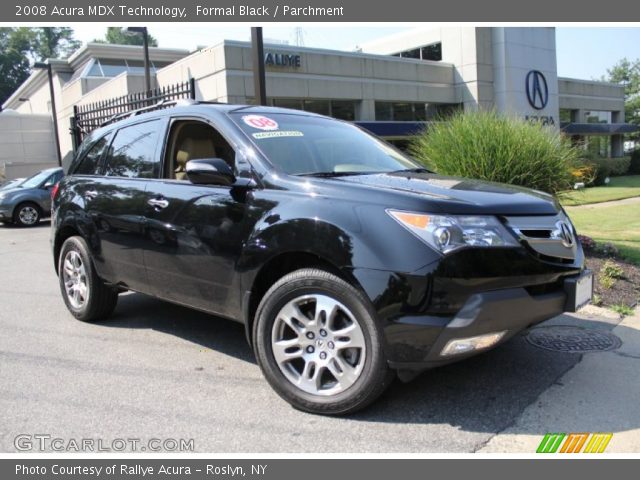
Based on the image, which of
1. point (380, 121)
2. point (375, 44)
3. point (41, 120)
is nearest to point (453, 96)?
point (380, 121)

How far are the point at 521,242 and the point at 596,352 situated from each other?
5.50 ft

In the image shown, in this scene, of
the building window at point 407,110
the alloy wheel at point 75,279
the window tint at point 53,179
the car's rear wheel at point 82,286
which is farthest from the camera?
the building window at point 407,110

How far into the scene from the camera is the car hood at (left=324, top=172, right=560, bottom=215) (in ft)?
10.0

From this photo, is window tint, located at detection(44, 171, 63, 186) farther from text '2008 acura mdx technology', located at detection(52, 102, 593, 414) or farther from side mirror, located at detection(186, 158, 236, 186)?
side mirror, located at detection(186, 158, 236, 186)

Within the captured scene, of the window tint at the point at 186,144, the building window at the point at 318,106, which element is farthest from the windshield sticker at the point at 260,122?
the building window at the point at 318,106

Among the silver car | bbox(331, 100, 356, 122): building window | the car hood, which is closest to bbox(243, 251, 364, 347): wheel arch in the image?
the car hood

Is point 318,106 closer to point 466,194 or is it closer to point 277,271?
point 277,271

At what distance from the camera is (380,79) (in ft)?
84.0

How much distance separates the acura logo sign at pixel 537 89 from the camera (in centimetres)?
3064

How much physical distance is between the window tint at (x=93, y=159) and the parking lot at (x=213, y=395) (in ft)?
4.68

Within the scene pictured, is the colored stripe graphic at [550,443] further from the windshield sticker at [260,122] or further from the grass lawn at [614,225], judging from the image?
the grass lawn at [614,225]

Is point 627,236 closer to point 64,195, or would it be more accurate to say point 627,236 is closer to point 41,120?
point 64,195

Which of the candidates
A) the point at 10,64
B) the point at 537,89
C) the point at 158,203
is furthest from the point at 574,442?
the point at 10,64

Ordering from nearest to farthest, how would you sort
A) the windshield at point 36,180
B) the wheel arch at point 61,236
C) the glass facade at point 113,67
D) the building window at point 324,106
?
the wheel arch at point 61,236 → the windshield at point 36,180 → the building window at point 324,106 → the glass facade at point 113,67
